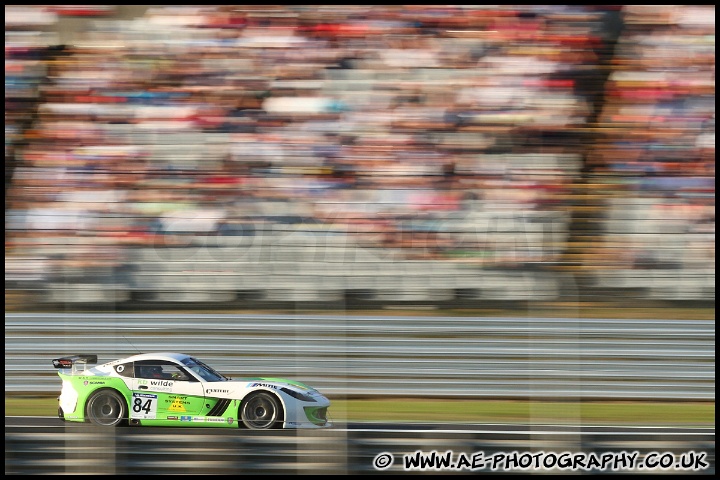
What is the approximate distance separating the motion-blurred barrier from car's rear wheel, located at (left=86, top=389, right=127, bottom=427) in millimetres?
300

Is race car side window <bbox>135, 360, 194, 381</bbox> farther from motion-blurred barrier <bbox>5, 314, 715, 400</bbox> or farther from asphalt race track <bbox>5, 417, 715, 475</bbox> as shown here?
asphalt race track <bbox>5, 417, 715, 475</bbox>

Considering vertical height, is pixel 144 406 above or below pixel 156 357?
below

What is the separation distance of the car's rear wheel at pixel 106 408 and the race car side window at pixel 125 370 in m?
0.12

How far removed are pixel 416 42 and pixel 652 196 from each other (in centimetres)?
199

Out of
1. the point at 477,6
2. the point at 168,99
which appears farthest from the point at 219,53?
the point at 477,6

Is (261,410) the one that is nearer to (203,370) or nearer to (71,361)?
(203,370)

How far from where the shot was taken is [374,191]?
6609 millimetres

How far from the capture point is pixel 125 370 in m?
5.74

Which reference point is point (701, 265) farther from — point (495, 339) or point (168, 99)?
point (168, 99)

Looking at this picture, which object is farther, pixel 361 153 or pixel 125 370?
pixel 361 153

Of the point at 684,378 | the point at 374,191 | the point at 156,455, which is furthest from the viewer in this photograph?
the point at 374,191

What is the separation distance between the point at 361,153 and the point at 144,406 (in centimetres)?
230

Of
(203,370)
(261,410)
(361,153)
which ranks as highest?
(361,153)

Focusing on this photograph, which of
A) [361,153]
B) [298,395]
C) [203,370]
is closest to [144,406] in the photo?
[203,370]
